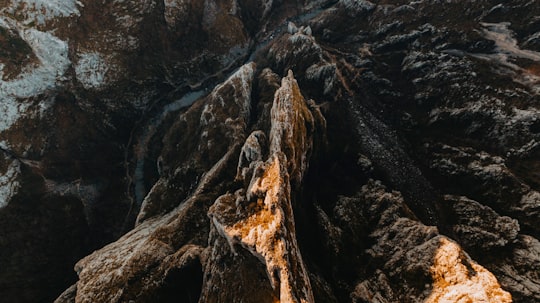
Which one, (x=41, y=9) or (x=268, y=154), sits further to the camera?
(x=41, y=9)

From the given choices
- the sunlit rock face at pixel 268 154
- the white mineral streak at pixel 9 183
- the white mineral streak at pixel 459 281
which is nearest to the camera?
the white mineral streak at pixel 459 281

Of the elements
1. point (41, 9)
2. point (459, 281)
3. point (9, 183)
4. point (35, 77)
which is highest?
point (41, 9)

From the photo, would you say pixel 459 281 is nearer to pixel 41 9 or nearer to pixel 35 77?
pixel 35 77

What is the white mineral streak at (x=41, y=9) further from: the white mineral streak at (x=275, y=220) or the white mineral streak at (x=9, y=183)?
the white mineral streak at (x=275, y=220)

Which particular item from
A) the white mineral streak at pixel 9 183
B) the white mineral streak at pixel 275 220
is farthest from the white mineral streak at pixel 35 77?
the white mineral streak at pixel 275 220

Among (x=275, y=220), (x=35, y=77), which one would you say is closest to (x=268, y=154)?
(x=275, y=220)

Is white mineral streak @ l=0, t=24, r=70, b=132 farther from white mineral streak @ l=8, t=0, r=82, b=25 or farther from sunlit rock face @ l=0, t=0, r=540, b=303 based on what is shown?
white mineral streak @ l=8, t=0, r=82, b=25
